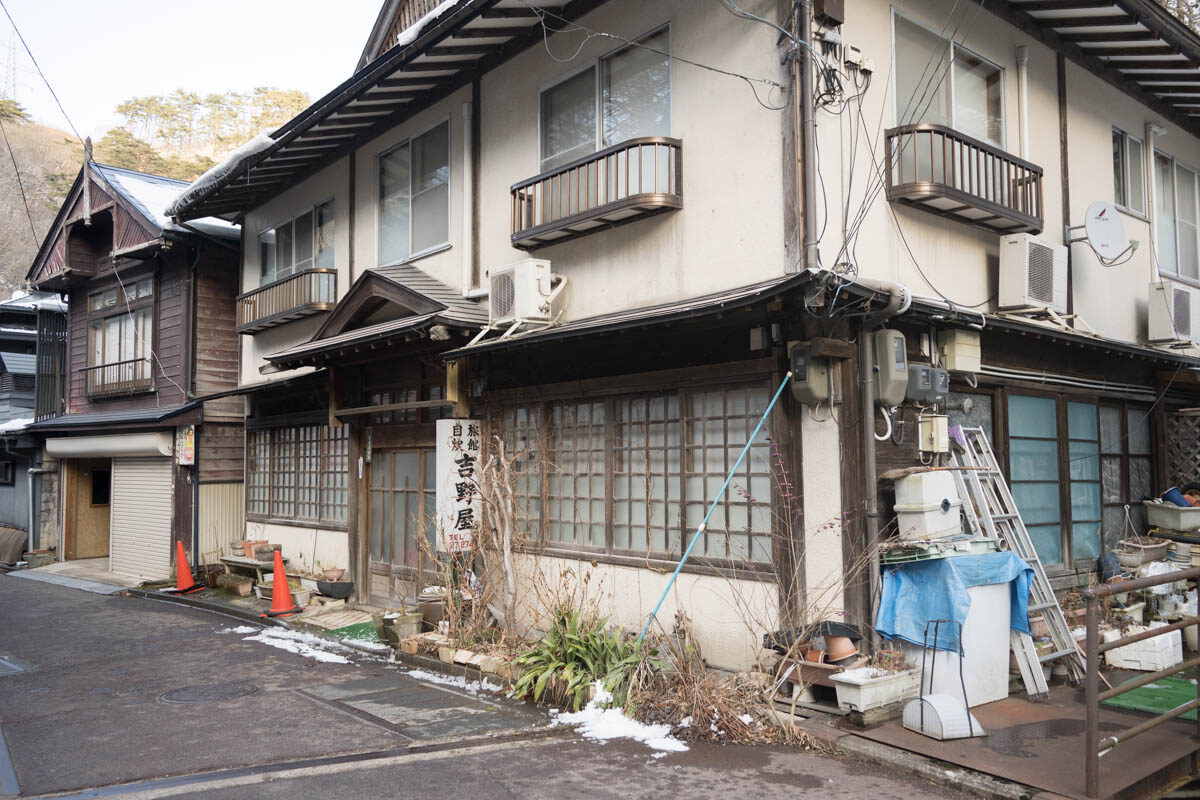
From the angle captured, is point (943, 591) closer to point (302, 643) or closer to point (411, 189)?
point (302, 643)

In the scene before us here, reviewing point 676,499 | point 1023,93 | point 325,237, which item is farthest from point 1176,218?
point 325,237

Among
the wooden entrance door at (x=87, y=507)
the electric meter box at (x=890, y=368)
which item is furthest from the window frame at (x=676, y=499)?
the wooden entrance door at (x=87, y=507)

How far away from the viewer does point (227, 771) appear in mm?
6391

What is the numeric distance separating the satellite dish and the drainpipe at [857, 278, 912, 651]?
3695 mm

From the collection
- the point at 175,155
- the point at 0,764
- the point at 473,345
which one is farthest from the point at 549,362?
the point at 175,155

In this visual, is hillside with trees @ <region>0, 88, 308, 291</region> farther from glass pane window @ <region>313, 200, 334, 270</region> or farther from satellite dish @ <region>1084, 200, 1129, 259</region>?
satellite dish @ <region>1084, 200, 1129, 259</region>

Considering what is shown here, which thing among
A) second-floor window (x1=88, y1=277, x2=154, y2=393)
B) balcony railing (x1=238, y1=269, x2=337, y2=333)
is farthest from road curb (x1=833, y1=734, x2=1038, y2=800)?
second-floor window (x1=88, y1=277, x2=154, y2=393)

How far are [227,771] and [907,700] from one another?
17.1 ft

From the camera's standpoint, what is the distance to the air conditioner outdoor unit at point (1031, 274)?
8.98 meters

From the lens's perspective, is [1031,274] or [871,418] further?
[1031,274]

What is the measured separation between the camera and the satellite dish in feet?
32.1

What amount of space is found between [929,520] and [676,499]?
245 centimetres

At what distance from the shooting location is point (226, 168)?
1441 centimetres

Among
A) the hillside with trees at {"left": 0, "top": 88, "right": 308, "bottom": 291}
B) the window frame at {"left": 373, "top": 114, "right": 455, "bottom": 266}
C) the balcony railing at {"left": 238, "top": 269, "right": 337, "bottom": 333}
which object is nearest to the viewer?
the window frame at {"left": 373, "top": 114, "right": 455, "bottom": 266}
